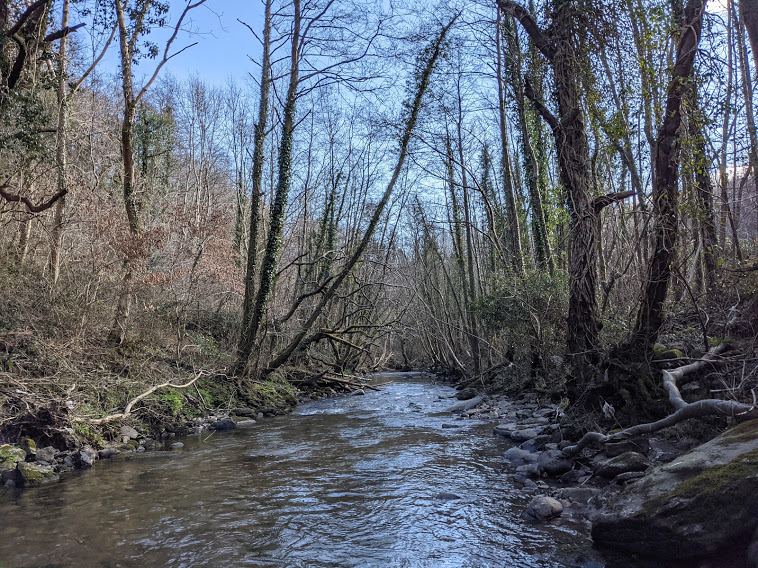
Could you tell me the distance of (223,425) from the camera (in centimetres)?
1063

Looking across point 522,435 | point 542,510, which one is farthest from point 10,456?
point 522,435

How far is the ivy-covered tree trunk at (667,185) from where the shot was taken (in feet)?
20.3

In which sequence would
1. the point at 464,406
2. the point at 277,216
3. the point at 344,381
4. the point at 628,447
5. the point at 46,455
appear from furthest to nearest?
the point at 344,381, the point at 277,216, the point at 464,406, the point at 46,455, the point at 628,447

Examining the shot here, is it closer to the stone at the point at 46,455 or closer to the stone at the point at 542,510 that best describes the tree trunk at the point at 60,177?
the stone at the point at 46,455

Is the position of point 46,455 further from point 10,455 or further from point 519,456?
point 519,456

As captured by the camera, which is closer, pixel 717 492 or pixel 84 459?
pixel 717 492

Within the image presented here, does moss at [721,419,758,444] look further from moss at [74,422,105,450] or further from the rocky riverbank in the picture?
moss at [74,422,105,450]

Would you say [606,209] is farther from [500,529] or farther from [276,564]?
[276,564]

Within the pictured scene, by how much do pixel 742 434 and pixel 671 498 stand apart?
0.99 m

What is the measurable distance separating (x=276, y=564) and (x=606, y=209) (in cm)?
677

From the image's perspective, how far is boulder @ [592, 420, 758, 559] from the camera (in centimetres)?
336

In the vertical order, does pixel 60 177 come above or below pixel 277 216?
above

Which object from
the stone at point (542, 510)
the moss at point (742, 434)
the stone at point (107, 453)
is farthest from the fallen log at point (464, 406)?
the moss at point (742, 434)

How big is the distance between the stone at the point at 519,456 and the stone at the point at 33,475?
613 cm
